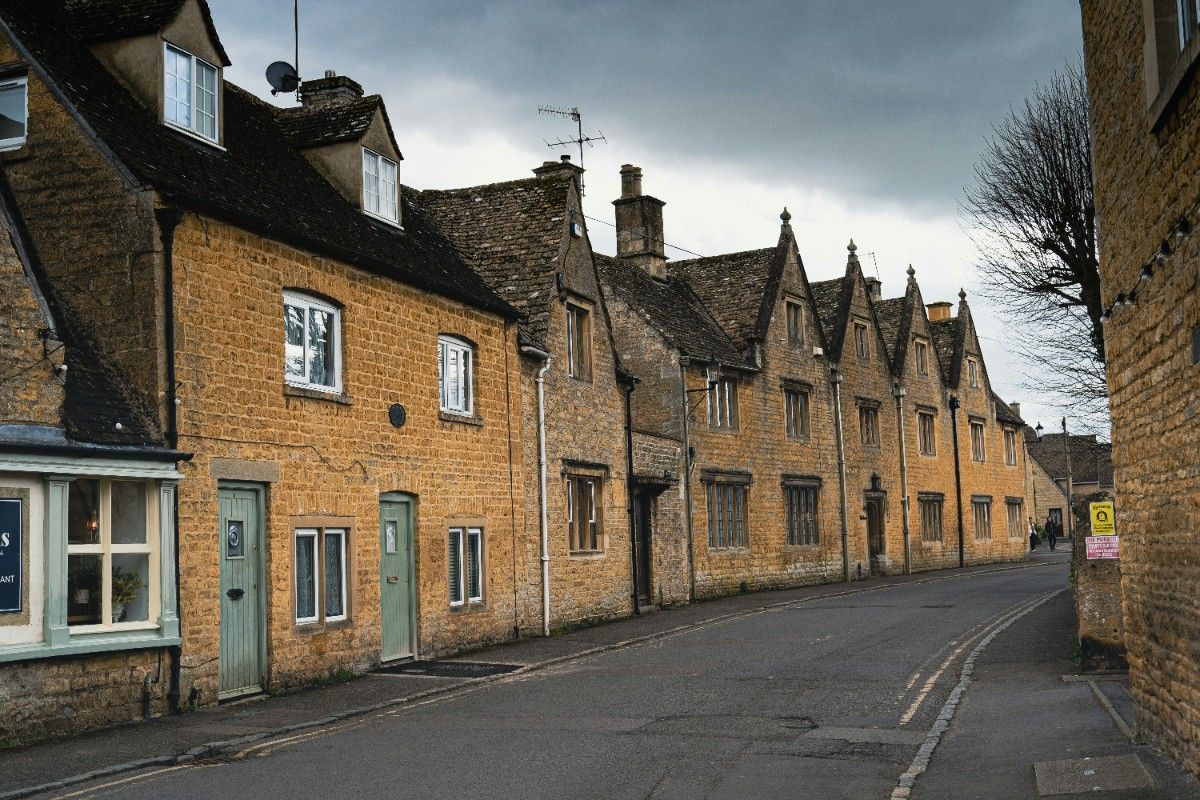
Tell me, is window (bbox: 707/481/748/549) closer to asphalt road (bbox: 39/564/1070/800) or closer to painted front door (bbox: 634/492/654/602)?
painted front door (bbox: 634/492/654/602)

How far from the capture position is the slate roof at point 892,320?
46.0 metres

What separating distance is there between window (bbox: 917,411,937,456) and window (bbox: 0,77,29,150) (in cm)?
3554

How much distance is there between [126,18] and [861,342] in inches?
1176

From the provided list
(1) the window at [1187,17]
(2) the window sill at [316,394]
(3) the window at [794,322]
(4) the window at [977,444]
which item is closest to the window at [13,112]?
(2) the window sill at [316,394]

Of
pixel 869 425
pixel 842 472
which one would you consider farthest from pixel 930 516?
pixel 842 472

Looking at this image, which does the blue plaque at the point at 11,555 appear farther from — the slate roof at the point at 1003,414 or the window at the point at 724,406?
the slate roof at the point at 1003,414

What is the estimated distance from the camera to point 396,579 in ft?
60.5

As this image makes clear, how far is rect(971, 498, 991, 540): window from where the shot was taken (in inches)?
1972

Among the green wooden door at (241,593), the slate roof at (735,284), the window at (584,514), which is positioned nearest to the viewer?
the green wooden door at (241,593)

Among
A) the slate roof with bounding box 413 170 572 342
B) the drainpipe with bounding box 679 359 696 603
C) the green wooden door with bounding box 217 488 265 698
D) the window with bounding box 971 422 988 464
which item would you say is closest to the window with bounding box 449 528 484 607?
the slate roof with bounding box 413 170 572 342

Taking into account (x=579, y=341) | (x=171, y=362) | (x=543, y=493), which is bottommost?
(x=543, y=493)

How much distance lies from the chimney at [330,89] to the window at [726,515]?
13946 millimetres

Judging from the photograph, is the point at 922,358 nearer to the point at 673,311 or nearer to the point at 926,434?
the point at 926,434

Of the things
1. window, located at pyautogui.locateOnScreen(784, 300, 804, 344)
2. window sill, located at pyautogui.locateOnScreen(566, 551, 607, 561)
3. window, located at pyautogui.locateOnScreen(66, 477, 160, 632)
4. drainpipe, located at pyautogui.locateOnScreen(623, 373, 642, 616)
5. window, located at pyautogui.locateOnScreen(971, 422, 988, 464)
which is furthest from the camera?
window, located at pyautogui.locateOnScreen(971, 422, 988, 464)
